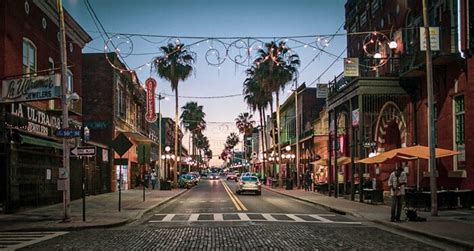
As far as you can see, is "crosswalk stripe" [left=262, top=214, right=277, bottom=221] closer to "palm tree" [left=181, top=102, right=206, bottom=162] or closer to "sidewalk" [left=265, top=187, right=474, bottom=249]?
"sidewalk" [left=265, top=187, right=474, bottom=249]

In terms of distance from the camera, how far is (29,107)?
2397 cm

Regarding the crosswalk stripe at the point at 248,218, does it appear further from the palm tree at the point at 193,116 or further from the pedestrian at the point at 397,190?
the palm tree at the point at 193,116

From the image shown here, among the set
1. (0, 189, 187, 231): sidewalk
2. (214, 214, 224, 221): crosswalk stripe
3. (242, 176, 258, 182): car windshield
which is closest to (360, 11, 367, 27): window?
(242, 176, 258, 182): car windshield

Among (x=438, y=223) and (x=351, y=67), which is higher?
(x=351, y=67)

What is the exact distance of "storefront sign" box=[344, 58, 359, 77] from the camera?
94.8 ft

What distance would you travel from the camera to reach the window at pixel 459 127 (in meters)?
24.5

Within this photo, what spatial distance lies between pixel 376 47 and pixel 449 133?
12.0 metres

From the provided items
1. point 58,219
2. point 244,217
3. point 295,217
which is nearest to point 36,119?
point 58,219

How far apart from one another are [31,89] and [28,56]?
4.47 meters

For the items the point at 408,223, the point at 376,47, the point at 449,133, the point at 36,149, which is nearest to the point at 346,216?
the point at 408,223

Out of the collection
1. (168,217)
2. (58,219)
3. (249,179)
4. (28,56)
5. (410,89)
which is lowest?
(168,217)

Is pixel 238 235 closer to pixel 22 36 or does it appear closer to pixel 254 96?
pixel 22 36

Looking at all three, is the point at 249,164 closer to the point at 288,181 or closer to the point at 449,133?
the point at 288,181

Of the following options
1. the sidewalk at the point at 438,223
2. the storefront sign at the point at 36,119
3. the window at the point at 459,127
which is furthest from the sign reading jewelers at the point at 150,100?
the window at the point at 459,127
